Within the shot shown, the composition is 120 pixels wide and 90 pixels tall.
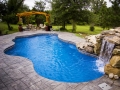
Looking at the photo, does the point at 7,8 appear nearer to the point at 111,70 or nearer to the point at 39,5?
the point at 39,5

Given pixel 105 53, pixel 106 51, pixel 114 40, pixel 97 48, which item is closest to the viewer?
pixel 114 40

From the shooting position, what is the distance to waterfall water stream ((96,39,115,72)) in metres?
8.52

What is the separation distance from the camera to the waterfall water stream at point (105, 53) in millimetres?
8523

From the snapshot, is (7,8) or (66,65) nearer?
(66,65)

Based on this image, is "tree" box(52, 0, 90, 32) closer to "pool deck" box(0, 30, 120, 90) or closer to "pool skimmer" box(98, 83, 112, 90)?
"pool deck" box(0, 30, 120, 90)

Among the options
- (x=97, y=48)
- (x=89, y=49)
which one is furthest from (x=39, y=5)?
(x=97, y=48)

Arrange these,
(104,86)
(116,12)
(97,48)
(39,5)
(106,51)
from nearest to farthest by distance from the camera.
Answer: (104,86)
(106,51)
(97,48)
(116,12)
(39,5)

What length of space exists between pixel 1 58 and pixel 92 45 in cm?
710

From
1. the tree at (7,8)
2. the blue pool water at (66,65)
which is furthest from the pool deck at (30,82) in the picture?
the tree at (7,8)

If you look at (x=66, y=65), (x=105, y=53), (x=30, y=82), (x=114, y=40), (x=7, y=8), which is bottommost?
(x=66, y=65)

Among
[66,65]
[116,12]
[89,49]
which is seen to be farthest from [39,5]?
[66,65]

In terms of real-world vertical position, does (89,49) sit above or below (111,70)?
above

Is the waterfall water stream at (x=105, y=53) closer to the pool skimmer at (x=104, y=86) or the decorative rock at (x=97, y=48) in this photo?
the decorative rock at (x=97, y=48)

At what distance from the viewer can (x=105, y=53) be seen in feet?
29.7
